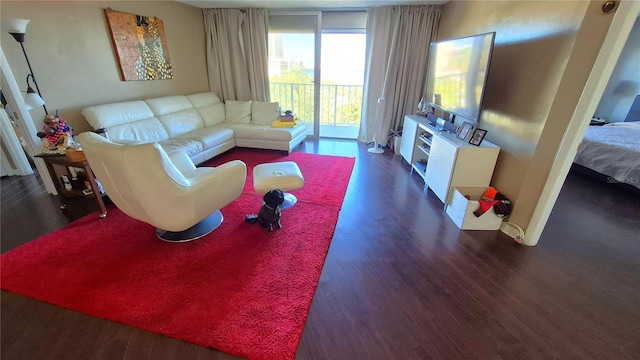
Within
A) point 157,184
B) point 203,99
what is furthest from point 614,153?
point 203,99

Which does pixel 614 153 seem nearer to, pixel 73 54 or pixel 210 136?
pixel 210 136

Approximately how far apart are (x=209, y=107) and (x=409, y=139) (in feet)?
10.4

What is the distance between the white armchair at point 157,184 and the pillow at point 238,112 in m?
2.58

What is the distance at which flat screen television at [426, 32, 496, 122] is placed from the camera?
2305 millimetres

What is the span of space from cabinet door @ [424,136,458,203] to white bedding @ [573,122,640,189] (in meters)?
1.47

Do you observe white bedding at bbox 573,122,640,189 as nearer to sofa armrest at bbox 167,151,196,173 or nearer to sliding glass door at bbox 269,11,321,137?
sliding glass door at bbox 269,11,321,137

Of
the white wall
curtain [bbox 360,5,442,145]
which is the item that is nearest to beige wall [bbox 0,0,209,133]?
curtain [bbox 360,5,442,145]

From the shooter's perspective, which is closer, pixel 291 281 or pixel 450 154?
pixel 291 281

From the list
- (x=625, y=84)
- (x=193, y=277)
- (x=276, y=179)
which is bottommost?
(x=193, y=277)

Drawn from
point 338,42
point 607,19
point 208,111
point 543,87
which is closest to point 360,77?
point 338,42

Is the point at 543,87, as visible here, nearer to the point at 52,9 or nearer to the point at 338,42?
the point at 338,42

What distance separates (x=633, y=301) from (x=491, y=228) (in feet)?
2.80

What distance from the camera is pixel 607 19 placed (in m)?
1.52

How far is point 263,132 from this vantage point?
3.90 m
